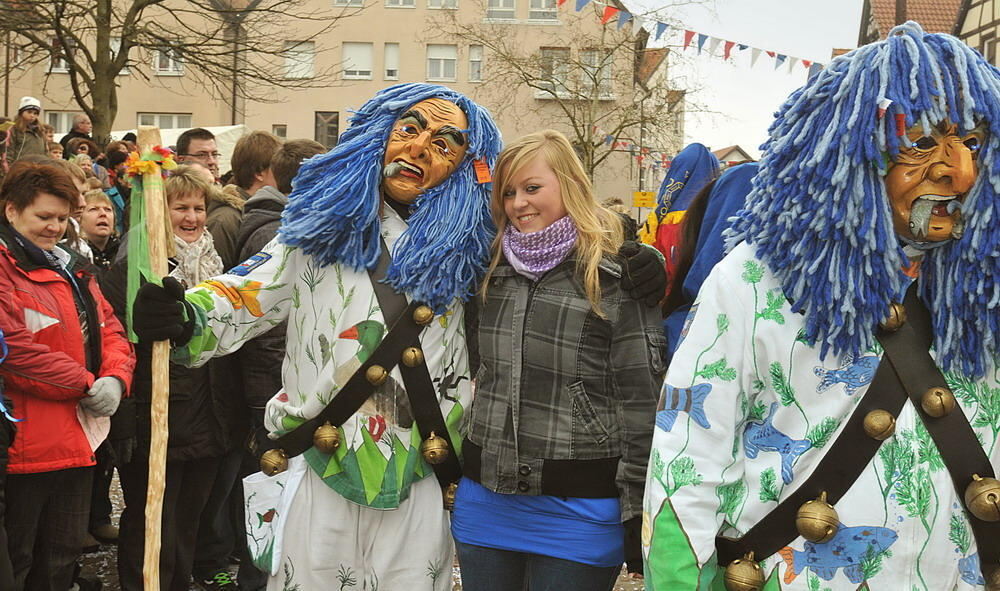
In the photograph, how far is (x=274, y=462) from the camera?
3059 mm

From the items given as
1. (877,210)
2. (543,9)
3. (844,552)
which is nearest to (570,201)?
(877,210)

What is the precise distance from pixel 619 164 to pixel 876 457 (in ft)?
101

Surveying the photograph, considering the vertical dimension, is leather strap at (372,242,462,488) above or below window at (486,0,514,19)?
below

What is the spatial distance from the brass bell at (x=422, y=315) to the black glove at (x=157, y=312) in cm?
65

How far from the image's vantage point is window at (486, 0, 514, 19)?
32.6 m

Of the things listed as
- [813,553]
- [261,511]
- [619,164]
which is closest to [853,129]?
[813,553]

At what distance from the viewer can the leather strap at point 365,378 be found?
9.67 feet

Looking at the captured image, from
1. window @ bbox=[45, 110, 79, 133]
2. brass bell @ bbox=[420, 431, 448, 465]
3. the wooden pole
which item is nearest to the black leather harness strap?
brass bell @ bbox=[420, 431, 448, 465]

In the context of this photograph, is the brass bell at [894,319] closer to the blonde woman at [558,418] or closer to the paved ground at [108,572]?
the blonde woman at [558,418]

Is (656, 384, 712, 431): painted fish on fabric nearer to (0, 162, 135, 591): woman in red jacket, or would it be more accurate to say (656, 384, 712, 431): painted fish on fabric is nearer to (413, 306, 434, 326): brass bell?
(413, 306, 434, 326): brass bell

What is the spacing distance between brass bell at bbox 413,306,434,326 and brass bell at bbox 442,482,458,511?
487mm

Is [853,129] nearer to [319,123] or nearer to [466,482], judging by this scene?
[466,482]

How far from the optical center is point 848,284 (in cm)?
206

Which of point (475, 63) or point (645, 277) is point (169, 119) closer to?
point (475, 63)
